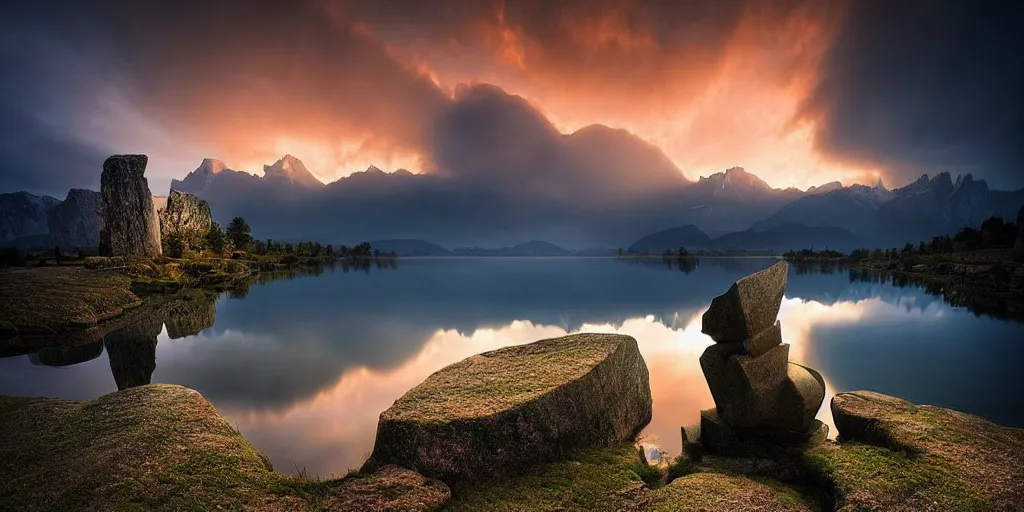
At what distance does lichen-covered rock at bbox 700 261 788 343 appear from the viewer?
32.8ft

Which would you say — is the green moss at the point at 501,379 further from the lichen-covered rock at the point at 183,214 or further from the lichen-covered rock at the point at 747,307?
the lichen-covered rock at the point at 183,214

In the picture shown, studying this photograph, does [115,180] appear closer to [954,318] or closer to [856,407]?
[856,407]

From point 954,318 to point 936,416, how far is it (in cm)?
3109

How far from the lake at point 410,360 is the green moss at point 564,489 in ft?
12.0

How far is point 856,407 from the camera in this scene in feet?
30.7

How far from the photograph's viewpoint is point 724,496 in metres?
6.52

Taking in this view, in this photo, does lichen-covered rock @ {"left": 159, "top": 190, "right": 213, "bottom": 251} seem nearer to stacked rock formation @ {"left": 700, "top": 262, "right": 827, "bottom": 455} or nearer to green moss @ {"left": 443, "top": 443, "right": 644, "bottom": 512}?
green moss @ {"left": 443, "top": 443, "right": 644, "bottom": 512}

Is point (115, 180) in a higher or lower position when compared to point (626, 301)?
higher

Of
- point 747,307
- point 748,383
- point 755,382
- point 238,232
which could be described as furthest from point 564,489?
point 238,232

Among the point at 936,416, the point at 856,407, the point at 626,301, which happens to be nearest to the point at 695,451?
the point at 856,407

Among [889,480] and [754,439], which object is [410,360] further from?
[889,480]

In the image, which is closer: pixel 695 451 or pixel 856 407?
pixel 856 407

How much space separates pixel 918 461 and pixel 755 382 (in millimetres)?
3025

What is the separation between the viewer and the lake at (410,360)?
40.0 feet
